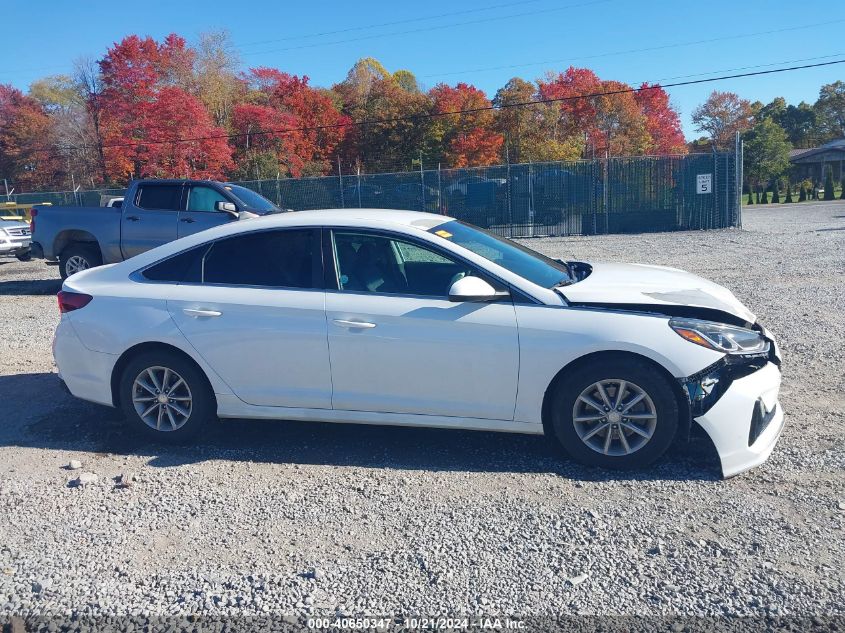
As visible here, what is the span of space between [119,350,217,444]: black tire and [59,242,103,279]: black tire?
27.6ft

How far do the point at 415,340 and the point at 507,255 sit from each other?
107 cm

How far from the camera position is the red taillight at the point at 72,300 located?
5.24m

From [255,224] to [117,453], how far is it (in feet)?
6.09

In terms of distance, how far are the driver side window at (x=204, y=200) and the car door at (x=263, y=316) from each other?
7.65 metres

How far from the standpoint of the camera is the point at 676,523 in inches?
150

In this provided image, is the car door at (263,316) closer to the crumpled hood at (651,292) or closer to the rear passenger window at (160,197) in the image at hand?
the crumpled hood at (651,292)

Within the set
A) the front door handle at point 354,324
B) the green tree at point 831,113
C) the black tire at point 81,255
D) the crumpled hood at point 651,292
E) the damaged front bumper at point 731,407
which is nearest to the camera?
the damaged front bumper at point 731,407

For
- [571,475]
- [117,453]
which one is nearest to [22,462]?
[117,453]

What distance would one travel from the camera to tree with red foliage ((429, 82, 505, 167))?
1828 inches

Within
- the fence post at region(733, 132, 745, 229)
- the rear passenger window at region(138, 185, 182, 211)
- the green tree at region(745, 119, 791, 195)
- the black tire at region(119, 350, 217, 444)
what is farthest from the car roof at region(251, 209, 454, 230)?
the green tree at region(745, 119, 791, 195)

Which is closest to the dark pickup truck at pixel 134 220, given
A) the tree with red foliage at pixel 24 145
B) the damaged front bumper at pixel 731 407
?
the damaged front bumper at pixel 731 407

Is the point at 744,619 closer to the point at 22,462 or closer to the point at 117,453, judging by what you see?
the point at 117,453

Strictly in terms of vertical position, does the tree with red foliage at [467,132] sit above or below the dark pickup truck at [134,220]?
above

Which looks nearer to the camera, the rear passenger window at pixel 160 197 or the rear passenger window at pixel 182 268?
the rear passenger window at pixel 182 268
